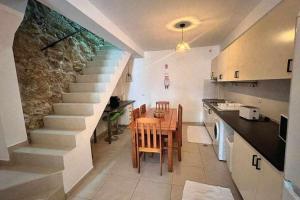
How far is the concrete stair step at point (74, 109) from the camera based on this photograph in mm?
2743

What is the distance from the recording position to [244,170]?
1.66m

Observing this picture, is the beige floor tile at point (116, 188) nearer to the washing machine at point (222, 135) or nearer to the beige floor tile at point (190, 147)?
the beige floor tile at point (190, 147)

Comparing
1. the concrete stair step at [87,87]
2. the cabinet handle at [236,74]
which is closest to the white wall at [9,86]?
the concrete stair step at [87,87]

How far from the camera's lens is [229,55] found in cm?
294

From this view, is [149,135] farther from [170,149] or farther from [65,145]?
[65,145]

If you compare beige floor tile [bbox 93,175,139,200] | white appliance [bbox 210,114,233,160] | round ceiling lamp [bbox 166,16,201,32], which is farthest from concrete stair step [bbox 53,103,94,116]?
white appliance [bbox 210,114,233,160]

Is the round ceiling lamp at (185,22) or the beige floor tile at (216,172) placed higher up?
the round ceiling lamp at (185,22)

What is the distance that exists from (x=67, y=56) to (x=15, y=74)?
1216mm

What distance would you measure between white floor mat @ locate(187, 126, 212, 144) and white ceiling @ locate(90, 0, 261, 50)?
2.47m

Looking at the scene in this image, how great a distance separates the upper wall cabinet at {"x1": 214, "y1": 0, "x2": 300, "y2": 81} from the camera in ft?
4.21

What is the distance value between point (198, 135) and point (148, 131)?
7.02 feet

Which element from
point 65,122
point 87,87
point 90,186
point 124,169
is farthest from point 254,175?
point 87,87

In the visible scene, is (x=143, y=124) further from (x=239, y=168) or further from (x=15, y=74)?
(x=15, y=74)

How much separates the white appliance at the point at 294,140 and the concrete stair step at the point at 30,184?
86.5 inches
